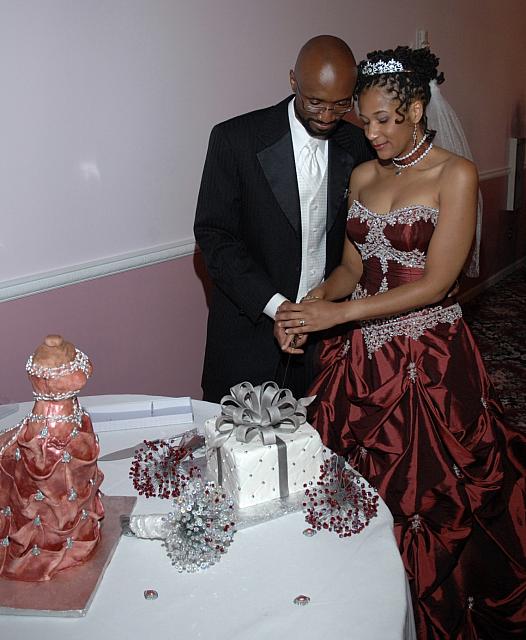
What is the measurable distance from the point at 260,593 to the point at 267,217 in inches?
55.7

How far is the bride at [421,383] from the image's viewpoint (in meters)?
2.21

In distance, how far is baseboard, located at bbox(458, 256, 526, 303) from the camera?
250 inches

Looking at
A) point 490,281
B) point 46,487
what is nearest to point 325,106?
point 46,487

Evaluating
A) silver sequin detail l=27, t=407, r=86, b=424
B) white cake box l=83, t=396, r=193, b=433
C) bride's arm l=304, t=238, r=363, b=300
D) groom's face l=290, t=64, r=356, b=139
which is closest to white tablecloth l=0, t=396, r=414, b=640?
silver sequin detail l=27, t=407, r=86, b=424

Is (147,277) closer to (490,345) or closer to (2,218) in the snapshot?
(2,218)

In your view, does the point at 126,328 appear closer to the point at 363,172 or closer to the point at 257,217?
Result: the point at 257,217

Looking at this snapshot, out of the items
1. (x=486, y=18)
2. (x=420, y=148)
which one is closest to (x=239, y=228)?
(x=420, y=148)

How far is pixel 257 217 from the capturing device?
8.18 feet

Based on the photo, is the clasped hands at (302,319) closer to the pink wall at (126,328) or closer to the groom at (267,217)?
the groom at (267,217)

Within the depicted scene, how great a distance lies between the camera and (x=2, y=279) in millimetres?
2611

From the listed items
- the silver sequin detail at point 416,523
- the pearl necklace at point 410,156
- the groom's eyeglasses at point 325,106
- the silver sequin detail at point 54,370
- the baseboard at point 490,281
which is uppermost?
the groom's eyeglasses at point 325,106

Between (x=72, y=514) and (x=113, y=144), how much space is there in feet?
6.17

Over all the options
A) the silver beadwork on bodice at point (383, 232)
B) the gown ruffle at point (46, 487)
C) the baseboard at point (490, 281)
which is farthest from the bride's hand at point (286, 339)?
the baseboard at point (490, 281)

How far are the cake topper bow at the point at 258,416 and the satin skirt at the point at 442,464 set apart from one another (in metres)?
0.76
